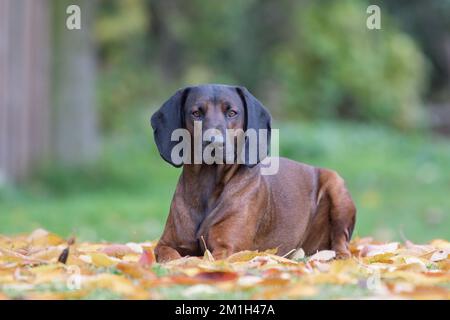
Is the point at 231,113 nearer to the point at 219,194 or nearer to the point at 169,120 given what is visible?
the point at 169,120

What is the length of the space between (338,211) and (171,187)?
9677 mm

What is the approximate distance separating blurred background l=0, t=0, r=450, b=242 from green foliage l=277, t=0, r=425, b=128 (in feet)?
0.15

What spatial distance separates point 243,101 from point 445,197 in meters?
9.42

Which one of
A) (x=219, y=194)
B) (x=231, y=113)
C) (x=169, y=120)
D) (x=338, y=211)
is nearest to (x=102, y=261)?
(x=219, y=194)

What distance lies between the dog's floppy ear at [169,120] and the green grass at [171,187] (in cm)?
312

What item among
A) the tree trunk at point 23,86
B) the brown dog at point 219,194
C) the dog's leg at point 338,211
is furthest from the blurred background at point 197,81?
the brown dog at point 219,194

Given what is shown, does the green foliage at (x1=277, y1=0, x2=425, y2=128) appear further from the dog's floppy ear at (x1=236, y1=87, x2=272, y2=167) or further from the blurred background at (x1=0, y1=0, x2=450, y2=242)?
the dog's floppy ear at (x1=236, y1=87, x2=272, y2=167)

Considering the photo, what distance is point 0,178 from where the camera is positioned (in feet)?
47.2

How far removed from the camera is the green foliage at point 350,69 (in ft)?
89.1

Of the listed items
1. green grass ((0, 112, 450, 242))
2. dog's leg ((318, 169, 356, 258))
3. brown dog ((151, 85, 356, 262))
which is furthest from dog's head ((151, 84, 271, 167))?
green grass ((0, 112, 450, 242))

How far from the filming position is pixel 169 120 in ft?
19.4

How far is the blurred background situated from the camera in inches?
551

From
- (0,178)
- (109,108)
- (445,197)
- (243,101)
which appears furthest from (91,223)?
(109,108)
